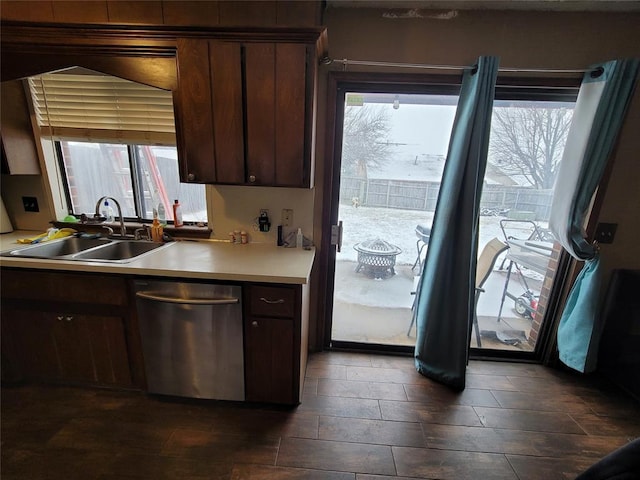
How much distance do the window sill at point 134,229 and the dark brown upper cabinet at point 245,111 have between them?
19.4 inches

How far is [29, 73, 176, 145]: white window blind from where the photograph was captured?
6.05 ft

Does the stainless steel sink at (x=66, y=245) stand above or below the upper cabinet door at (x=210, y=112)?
below

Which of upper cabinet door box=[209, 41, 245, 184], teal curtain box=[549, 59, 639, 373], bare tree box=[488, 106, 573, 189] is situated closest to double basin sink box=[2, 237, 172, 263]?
upper cabinet door box=[209, 41, 245, 184]

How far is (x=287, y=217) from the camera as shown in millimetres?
1974

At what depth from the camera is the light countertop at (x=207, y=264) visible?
145 cm

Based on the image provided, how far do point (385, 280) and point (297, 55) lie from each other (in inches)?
64.8

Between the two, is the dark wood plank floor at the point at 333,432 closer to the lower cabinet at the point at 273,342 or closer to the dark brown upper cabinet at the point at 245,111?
the lower cabinet at the point at 273,342

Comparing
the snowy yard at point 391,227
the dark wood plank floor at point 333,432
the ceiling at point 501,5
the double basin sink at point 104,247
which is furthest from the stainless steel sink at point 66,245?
the ceiling at point 501,5

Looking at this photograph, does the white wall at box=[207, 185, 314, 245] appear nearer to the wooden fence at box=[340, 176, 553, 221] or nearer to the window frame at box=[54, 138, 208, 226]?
the window frame at box=[54, 138, 208, 226]

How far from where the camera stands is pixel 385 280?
2.21 metres

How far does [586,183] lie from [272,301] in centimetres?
202

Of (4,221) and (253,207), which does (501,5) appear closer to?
(253,207)

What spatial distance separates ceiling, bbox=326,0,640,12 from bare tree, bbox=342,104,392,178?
0.56 meters

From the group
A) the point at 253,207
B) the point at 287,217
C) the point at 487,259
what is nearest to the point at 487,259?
the point at 487,259
